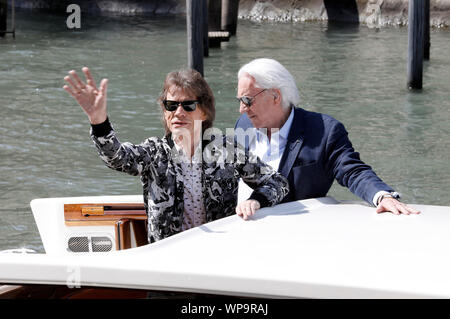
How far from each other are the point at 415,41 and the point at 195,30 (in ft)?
9.09

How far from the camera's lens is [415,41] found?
10414 millimetres

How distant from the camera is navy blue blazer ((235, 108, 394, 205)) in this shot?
3.28 metres

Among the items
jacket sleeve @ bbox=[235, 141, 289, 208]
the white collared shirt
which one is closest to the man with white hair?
jacket sleeve @ bbox=[235, 141, 289, 208]

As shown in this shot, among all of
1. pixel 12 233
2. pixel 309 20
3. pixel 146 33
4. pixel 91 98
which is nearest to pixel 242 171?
pixel 91 98

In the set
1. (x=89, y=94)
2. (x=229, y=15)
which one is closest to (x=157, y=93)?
(x=229, y=15)

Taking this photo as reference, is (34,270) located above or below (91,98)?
below

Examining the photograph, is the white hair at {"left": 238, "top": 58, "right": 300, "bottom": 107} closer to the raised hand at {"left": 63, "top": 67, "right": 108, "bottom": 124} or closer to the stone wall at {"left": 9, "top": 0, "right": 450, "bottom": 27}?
the raised hand at {"left": 63, "top": 67, "right": 108, "bottom": 124}

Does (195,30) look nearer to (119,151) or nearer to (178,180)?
(178,180)

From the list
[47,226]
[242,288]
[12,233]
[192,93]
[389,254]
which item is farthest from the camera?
[12,233]

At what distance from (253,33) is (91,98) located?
15.9m

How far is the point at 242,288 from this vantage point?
2.14 m

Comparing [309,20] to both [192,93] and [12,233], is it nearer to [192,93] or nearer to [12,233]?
[12,233]

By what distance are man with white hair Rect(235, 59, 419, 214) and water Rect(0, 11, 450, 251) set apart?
2.79m

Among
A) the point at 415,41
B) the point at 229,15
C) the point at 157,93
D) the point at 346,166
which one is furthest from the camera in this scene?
the point at 229,15
